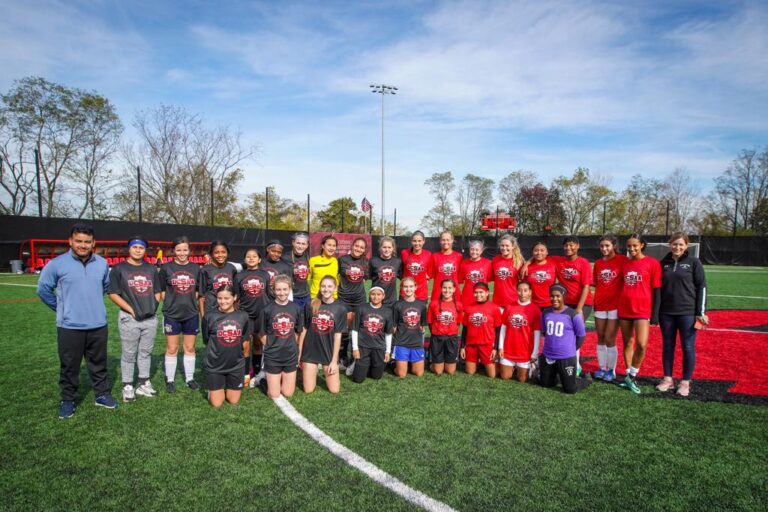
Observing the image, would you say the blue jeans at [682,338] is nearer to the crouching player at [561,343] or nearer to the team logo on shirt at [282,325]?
the crouching player at [561,343]

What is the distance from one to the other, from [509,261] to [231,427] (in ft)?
13.0

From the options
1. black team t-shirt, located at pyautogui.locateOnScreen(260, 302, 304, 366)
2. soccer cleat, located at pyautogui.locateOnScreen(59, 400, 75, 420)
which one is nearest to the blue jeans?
black team t-shirt, located at pyautogui.locateOnScreen(260, 302, 304, 366)

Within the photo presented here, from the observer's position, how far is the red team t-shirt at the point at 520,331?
5.61 m

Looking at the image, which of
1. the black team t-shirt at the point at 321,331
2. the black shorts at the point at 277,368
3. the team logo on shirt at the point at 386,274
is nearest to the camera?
the black shorts at the point at 277,368

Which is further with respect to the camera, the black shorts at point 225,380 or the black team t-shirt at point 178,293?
the black team t-shirt at point 178,293

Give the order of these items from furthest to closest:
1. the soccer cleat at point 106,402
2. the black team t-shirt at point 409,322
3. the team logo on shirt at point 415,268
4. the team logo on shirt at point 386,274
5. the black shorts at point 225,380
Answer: the team logo on shirt at point 415,268
the team logo on shirt at point 386,274
the black team t-shirt at point 409,322
the black shorts at point 225,380
the soccer cleat at point 106,402

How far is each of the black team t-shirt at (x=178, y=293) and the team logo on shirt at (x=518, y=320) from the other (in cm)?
388

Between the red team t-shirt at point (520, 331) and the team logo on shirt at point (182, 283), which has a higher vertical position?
the team logo on shirt at point (182, 283)

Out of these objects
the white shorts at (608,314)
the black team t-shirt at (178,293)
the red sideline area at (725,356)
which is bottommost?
the red sideline area at (725,356)

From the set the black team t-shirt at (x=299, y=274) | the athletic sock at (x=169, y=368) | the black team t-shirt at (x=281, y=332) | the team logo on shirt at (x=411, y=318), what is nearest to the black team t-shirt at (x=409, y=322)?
the team logo on shirt at (x=411, y=318)

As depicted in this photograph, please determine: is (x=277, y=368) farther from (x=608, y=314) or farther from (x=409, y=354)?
(x=608, y=314)

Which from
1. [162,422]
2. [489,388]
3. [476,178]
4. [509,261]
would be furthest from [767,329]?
[476,178]

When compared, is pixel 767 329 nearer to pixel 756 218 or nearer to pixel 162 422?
Answer: pixel 162 422

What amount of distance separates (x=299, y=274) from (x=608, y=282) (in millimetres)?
3944
